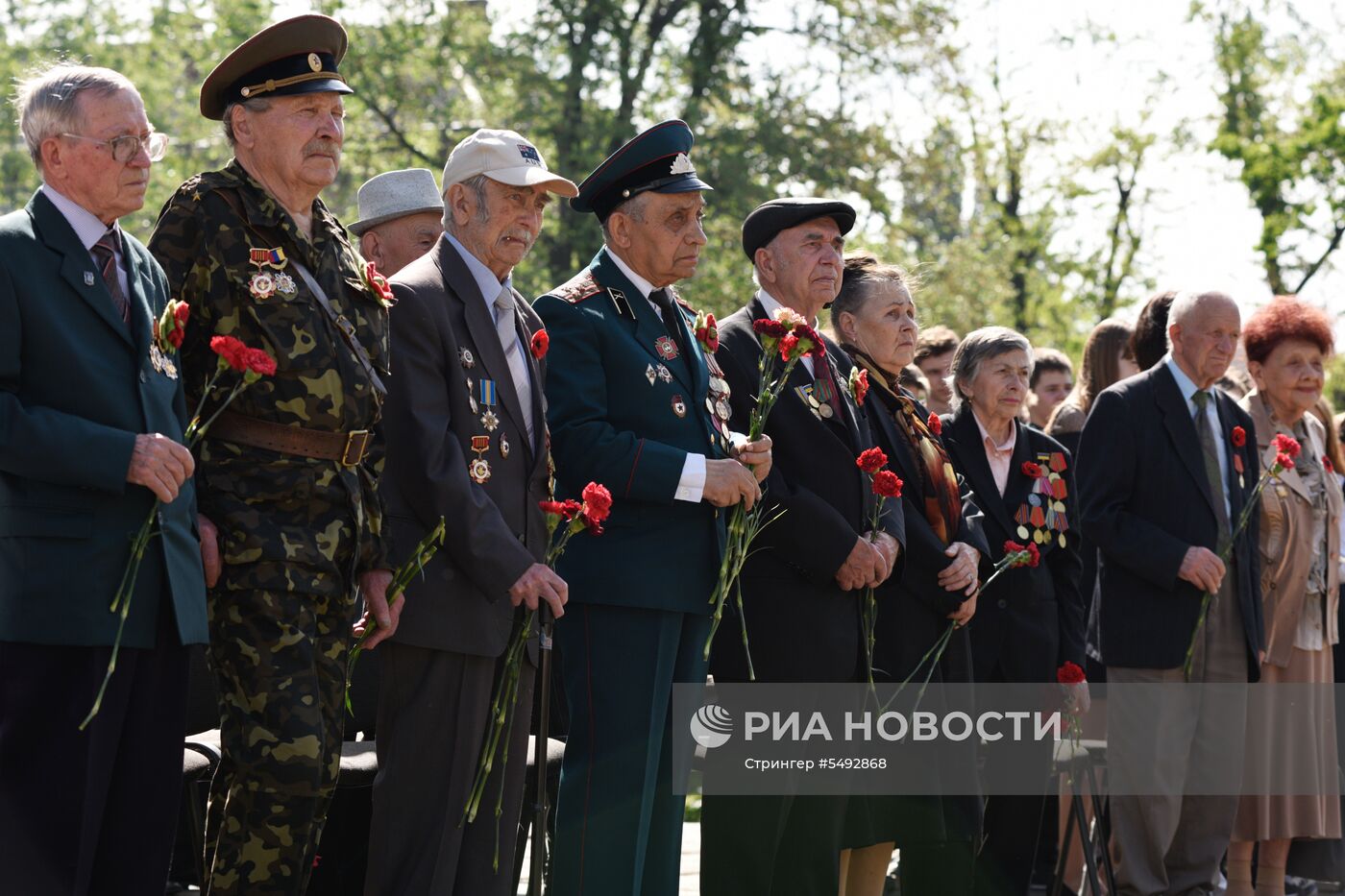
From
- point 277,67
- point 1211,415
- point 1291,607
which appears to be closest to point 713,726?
point 277,67

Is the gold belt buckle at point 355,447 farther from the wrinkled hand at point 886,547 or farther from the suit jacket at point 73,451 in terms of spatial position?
the wrinkled hand at point 886,547

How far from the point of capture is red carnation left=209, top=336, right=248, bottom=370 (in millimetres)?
3438

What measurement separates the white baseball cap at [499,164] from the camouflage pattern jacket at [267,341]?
71cm

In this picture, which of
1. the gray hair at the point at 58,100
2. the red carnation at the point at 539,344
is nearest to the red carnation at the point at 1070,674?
the red carnation at the point at 539,344

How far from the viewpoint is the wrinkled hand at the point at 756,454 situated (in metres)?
4.85

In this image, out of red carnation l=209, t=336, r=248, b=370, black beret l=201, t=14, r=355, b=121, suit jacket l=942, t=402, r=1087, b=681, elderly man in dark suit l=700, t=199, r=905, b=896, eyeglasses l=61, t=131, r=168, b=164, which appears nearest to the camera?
red carnation l=209, t=336, r=248, b=370

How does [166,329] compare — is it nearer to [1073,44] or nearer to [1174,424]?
[1174,424]

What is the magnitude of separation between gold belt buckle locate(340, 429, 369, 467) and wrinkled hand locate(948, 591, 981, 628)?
8.18ft

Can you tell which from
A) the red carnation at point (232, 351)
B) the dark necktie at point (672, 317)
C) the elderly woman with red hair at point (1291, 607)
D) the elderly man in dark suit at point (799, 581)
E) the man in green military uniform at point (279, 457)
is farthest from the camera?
the elderly woman with red hair at point (1291, 607)

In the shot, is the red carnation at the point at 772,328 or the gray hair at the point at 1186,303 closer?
the red carnation at the point at 772,328

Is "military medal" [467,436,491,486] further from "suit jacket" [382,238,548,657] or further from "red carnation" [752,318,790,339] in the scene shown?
"red carnation" [752,318,790,339]

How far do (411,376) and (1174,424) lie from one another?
3669mm

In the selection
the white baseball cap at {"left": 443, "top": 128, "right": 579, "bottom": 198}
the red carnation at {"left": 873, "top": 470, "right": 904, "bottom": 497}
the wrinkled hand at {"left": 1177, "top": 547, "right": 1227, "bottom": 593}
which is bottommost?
the red carnation at {"left": 873, "top": 470, "right": 904, "bottom": 497}

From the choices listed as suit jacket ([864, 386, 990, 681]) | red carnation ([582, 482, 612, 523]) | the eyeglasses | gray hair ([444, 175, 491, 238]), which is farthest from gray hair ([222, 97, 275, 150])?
suit jacket ([864, 386, 990, 681])
